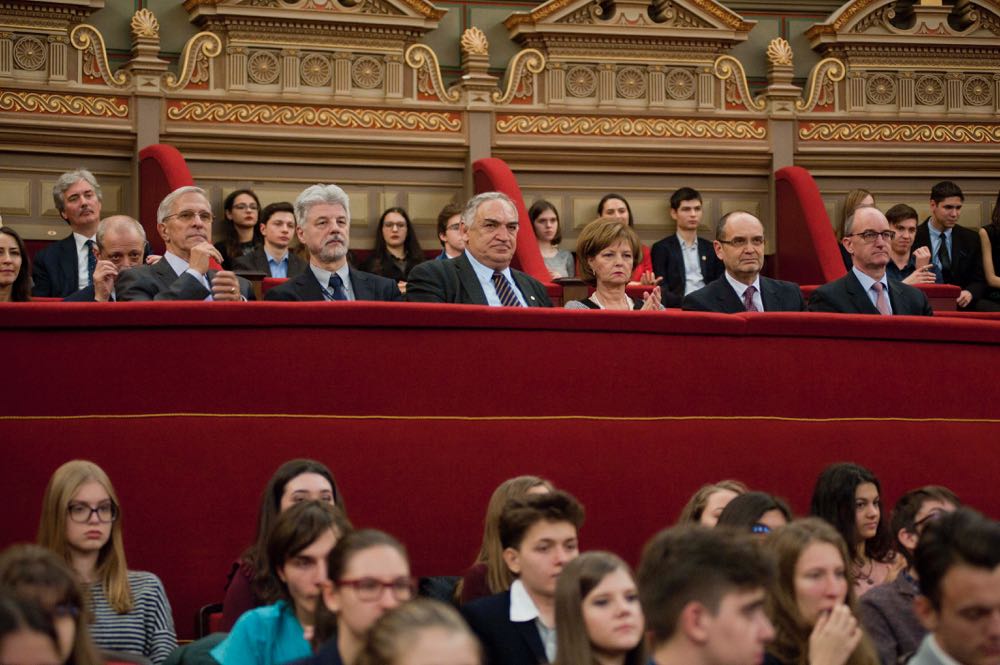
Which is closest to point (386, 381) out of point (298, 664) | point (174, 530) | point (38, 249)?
point (174, 530)

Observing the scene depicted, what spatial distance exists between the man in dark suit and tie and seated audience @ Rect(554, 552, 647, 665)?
7.35ft

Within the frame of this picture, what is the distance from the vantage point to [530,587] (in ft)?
9.83

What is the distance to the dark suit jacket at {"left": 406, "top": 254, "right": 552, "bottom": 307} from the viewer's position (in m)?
4.58

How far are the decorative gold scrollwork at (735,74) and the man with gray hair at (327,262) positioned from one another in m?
2.92

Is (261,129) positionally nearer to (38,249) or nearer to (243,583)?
(38,249)

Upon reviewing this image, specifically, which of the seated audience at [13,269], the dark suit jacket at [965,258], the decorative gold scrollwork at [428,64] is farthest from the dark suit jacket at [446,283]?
the dark suit jacket at [965,258]

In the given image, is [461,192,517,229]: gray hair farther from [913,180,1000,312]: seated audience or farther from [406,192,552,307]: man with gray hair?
[913,180,1000,312]: seated audience

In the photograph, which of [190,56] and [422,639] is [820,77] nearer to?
[190,56]

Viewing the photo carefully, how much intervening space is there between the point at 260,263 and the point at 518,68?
166cm

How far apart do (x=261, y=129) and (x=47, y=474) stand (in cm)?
318

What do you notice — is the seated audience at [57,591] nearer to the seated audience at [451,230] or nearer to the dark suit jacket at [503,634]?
the dark suit jacket at [503,634]

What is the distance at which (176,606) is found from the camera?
3598 mm

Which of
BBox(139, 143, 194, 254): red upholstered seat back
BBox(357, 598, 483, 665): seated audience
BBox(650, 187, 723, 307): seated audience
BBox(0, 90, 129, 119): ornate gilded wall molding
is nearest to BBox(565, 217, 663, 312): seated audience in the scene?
BBox(650, 187, 723, 307): seated audience

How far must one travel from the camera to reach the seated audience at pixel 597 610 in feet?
8.36
